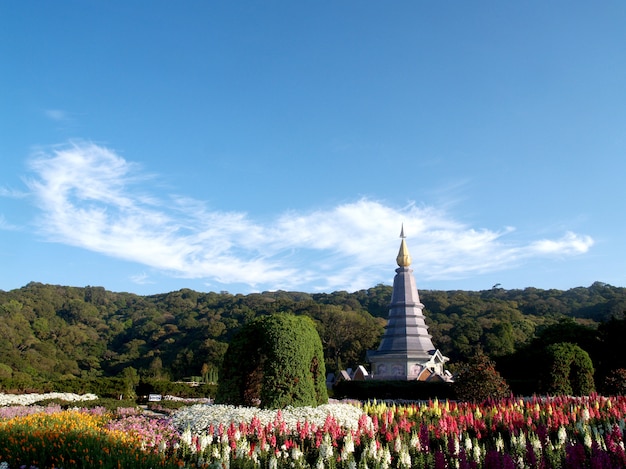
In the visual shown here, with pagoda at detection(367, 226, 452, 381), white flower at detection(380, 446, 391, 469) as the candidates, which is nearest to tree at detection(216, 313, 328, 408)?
white flower at detection(380, 446, 391, 469)

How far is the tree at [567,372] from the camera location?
69.1 ft

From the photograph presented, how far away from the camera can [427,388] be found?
30.6m

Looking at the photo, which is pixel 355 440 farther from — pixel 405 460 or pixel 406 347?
pixel 406 347

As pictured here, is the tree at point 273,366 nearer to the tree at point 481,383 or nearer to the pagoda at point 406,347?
the tree at point 481,383

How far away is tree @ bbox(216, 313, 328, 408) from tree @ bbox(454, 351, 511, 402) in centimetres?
840

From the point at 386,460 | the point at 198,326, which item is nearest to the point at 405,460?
the point at 386,460

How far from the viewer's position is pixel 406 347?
41.4m

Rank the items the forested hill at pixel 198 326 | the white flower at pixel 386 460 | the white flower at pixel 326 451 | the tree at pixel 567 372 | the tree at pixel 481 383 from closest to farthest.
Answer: the white flower at pixel 386 460
the white flower at pixel 326 451
the tree at pixel 481 383
the tree at pixel 567 372
the forested hill at pixel 198 326

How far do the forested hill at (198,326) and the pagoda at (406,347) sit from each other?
1130cm

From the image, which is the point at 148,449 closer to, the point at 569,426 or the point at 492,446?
the point at 492,446

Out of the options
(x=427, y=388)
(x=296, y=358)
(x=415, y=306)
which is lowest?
(x=427, y=388)

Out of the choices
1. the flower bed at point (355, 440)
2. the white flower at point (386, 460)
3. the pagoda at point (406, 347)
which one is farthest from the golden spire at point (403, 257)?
the white flower at point (386, 460)

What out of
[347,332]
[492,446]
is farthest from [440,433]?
[347,332]

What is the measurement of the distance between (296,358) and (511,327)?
54417 mm
